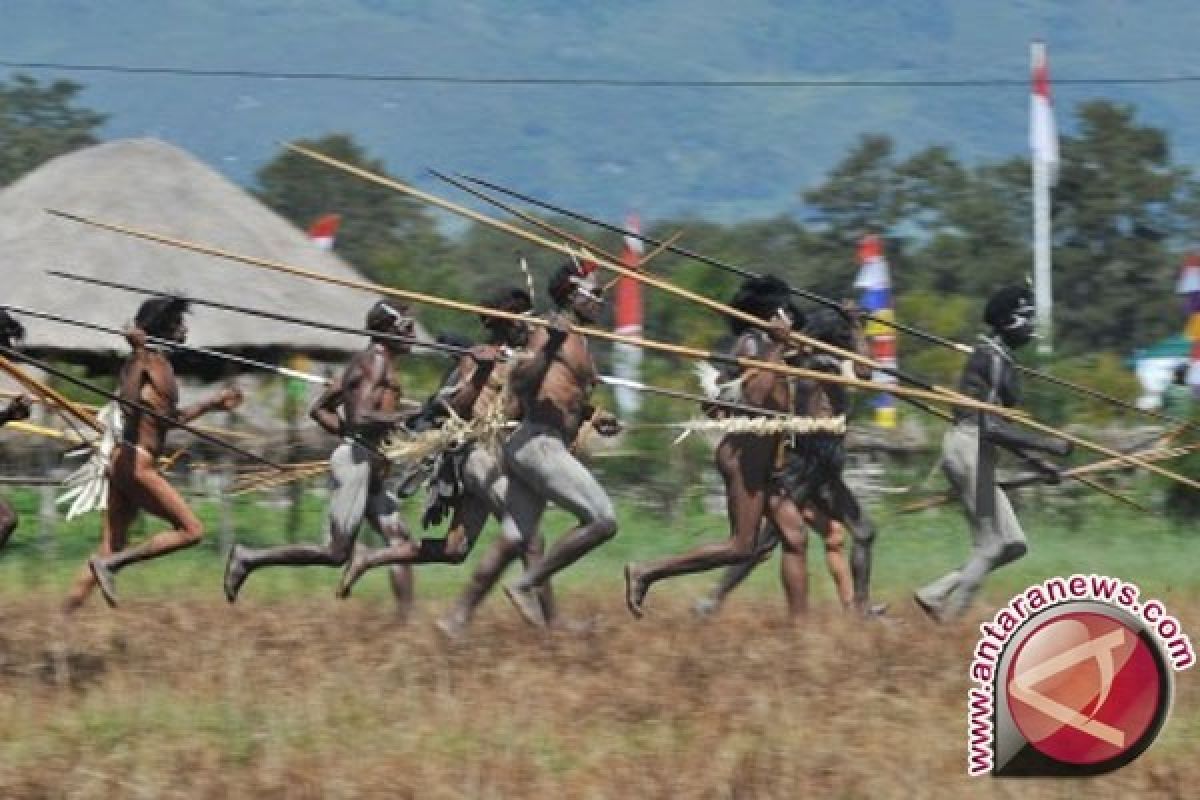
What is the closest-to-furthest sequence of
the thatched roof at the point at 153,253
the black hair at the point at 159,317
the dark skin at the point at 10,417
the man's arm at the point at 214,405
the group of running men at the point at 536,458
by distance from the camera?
the dark skin at the point at 10,417 < the group of running men at the point at 536,458 < the black hair at the point at 159,317 < the man's arm at the point at 214,405 < the thatched roof at the point at 153,253

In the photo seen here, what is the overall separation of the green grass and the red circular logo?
20.9 feet

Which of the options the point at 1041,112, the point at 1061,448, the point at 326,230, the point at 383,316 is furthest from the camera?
the point at 1041,112

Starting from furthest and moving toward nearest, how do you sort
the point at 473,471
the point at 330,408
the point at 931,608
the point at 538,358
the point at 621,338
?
the point at 330,408 → the point at 473,471 → the point at 931,608 → the point at 538,358 → the point at 621,338

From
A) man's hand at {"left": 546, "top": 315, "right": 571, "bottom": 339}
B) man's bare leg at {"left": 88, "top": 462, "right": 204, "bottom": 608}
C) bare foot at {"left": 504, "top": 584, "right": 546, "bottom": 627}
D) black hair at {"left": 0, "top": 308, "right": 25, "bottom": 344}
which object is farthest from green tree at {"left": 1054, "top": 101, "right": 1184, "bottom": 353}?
black hair at {"left": 0, "top": 308, "right": 25, "bottom": 344}

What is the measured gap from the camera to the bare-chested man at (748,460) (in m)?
14.1

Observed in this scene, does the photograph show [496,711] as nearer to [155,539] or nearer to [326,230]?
[155,539]

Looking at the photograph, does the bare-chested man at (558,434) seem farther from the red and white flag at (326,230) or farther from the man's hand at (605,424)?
the red and white flag at (326,230)

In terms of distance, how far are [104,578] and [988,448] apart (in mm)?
4407

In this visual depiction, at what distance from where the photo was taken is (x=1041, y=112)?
126 ft

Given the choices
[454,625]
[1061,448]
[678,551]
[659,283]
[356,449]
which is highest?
[659,283]

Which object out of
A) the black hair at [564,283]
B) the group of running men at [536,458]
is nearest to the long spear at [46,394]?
the group of running men at [536,458]

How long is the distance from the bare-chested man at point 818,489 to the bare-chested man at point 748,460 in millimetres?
162

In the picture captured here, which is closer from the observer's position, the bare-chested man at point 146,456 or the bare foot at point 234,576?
the bare-chested man at point 146,456

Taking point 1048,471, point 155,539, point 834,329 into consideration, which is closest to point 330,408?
point 155,539
